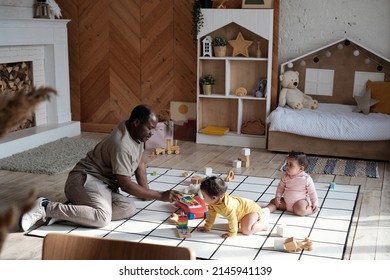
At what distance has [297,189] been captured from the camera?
334 centimetres

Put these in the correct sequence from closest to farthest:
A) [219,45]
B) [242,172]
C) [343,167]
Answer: [242,172]
[343,167]
[219,45]

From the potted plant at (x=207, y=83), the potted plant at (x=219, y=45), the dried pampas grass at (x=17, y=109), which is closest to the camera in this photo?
the dried pampas grass at (x=17, y=109)

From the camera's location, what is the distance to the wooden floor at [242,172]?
9.39ft

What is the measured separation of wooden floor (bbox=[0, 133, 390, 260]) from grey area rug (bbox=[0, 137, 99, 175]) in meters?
0.10

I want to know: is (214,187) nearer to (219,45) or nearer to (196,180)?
(196,180)

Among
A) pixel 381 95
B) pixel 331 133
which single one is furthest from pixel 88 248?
pixel 381 95

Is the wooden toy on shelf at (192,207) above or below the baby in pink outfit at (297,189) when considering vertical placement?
below

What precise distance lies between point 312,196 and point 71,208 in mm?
1471

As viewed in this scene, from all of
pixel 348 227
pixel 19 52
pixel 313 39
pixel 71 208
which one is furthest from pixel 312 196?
pixel 19 52

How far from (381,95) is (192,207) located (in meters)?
2.61

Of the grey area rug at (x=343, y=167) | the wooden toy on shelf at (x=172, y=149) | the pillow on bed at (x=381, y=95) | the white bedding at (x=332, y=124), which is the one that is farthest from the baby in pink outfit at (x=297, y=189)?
the pillow on bed at (x=381, y=95)

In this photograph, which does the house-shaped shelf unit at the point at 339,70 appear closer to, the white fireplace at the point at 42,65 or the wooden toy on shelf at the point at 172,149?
the wooden toy on shelf at the point at 172,149

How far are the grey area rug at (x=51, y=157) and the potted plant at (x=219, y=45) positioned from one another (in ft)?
5.09

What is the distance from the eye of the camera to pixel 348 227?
317 centimetres
